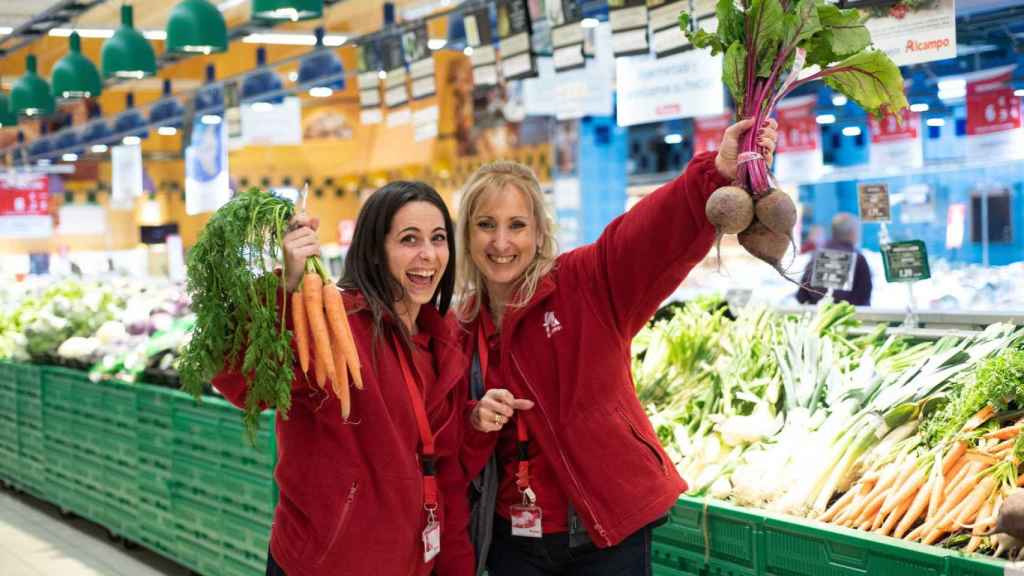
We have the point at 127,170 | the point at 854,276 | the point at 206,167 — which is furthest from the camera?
the point at 127,170

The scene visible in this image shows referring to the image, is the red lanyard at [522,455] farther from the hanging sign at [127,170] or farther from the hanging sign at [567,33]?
the hanging sign at [127,170]

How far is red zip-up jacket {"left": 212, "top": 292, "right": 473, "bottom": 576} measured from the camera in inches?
88.4

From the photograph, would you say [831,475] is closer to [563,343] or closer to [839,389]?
[839,389]

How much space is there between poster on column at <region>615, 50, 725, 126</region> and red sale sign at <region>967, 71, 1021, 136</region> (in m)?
4.86

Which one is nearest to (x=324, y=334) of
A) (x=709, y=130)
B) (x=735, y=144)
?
(x=735, y=144)

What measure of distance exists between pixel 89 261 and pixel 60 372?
35.5ft

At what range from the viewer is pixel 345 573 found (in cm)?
226

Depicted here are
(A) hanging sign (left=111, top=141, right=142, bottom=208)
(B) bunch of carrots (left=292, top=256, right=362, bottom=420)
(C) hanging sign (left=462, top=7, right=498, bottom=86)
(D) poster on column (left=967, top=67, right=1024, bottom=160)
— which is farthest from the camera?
(A) hanging sign (left=111, top=141, right=142, bottom=208)

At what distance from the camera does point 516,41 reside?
6.91 metres

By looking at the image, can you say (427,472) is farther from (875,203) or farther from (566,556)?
(875,203)

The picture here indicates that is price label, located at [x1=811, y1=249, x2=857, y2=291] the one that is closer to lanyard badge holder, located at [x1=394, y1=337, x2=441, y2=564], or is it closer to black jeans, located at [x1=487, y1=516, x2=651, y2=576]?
black jeans, located at [x1=487, y1=516, x2=651, y2=576]

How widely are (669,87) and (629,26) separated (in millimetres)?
380

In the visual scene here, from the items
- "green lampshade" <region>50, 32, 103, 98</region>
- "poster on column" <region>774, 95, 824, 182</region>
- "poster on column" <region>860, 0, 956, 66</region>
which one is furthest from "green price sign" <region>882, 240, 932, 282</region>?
"poster on column" <region>774, 95, 824, 182</region>

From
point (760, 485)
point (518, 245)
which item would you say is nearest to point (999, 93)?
point (760, 485)
